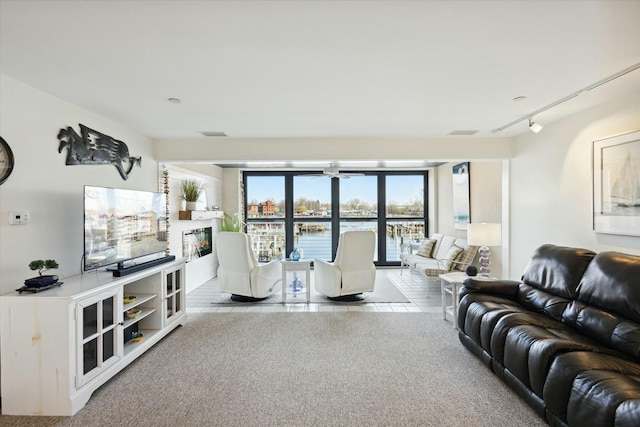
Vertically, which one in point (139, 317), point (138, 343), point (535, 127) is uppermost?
point (535, 127)

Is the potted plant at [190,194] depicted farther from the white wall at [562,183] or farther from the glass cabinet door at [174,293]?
the white wall at [562,183]

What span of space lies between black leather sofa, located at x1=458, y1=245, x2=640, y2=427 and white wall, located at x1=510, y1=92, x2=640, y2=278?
544 millimetres

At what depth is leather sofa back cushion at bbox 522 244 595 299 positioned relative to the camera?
269cm

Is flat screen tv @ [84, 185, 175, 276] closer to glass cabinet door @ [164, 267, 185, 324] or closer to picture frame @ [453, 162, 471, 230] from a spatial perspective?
glass cabinet door @ [164, 267, 185, 324]

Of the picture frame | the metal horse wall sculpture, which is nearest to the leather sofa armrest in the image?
the picture frame

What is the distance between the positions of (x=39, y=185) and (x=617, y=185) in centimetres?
499

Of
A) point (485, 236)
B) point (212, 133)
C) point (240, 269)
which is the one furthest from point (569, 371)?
point (212, 133)

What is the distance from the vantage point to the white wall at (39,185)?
2.38m

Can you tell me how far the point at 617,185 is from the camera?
2.86 metres

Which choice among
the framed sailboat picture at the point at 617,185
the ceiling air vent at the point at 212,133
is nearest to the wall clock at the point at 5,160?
the ceiling air vent at the point at 212,133

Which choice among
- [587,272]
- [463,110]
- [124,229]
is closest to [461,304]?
[587,272]

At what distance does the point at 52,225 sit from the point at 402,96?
3.25m

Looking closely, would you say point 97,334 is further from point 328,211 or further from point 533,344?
point 328,211

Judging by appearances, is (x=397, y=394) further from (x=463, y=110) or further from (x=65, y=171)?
(x=65, y=171)
